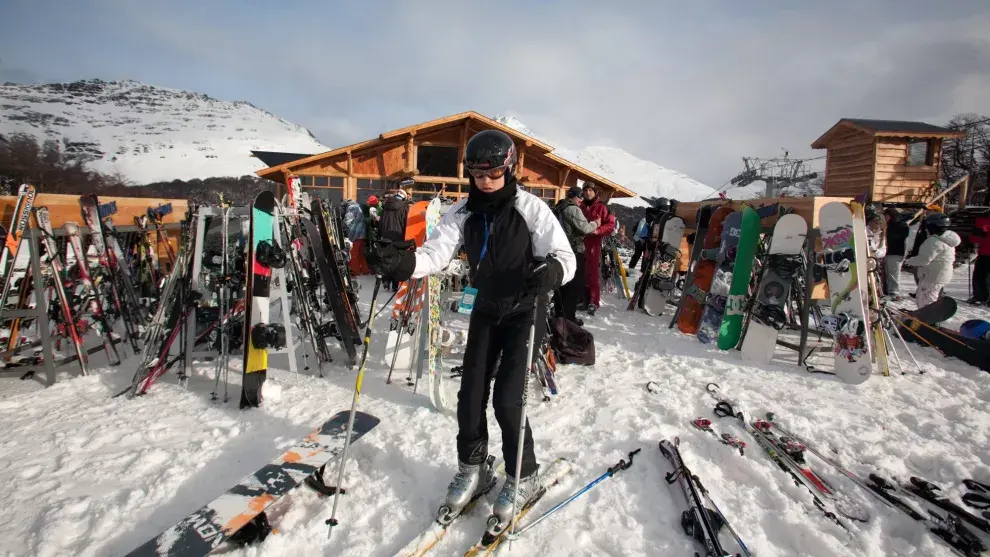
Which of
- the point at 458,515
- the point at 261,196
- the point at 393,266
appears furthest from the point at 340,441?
the point at 261,196

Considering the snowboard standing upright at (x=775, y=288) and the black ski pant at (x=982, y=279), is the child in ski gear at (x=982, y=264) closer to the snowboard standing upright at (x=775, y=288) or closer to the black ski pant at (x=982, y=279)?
the black ski pant at (x=982, y=279)

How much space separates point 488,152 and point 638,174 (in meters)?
89.4

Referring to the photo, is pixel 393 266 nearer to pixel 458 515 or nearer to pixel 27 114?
pixel 458 515

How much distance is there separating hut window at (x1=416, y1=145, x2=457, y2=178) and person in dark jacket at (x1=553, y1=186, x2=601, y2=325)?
9152 mm

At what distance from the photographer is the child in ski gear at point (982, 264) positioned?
7866 mm

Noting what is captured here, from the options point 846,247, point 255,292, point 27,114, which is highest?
point 27,114

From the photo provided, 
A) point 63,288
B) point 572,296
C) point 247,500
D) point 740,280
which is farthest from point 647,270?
point 63,288

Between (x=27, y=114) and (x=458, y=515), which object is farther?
(x=27, y=114)

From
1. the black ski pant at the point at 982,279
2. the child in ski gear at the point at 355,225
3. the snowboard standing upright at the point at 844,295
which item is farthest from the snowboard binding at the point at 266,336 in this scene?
the black ski pant at the point at 982,279

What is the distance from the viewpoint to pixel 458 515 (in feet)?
7.74

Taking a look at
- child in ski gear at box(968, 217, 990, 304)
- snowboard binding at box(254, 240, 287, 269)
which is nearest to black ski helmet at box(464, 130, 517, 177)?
snowboard binding at box(254, 240, 287, 269)

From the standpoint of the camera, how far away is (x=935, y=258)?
6715mm

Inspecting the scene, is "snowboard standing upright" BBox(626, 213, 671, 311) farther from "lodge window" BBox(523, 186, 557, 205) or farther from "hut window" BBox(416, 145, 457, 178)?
"hut window" BBox(416, 145, 457, 178)

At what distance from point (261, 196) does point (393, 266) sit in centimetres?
252
